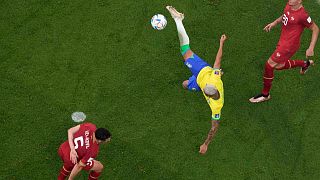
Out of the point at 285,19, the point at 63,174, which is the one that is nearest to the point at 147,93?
the point at 63,174

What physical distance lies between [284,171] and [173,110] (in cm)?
246

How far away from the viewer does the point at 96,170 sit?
27.9ft

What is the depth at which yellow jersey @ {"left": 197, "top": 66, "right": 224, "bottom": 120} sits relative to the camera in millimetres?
8797

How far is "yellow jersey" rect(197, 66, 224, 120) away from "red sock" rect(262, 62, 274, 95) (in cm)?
129

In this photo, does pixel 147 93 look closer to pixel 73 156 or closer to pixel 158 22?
pixel 158 22

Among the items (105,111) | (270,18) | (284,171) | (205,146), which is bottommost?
(284,171)

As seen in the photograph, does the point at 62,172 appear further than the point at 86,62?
No

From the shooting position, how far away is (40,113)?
32.5ft

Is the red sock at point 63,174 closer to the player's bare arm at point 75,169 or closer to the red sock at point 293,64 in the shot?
the player's bare arm at point 75,169

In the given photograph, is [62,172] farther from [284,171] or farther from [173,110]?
[284,171]

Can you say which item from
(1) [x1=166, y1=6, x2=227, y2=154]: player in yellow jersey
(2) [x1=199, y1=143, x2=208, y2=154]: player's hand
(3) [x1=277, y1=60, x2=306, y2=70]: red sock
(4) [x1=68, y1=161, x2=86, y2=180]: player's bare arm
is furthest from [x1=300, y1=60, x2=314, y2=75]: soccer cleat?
(4) [x1=68, y1=161, x2=86, y2=180]: player's bare arm

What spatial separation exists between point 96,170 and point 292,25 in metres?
4.44

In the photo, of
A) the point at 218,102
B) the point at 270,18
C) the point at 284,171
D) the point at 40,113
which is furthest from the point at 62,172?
the point at 270,18

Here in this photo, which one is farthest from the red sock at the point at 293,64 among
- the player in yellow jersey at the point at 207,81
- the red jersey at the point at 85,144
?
the red jersey at the point at 85,144
